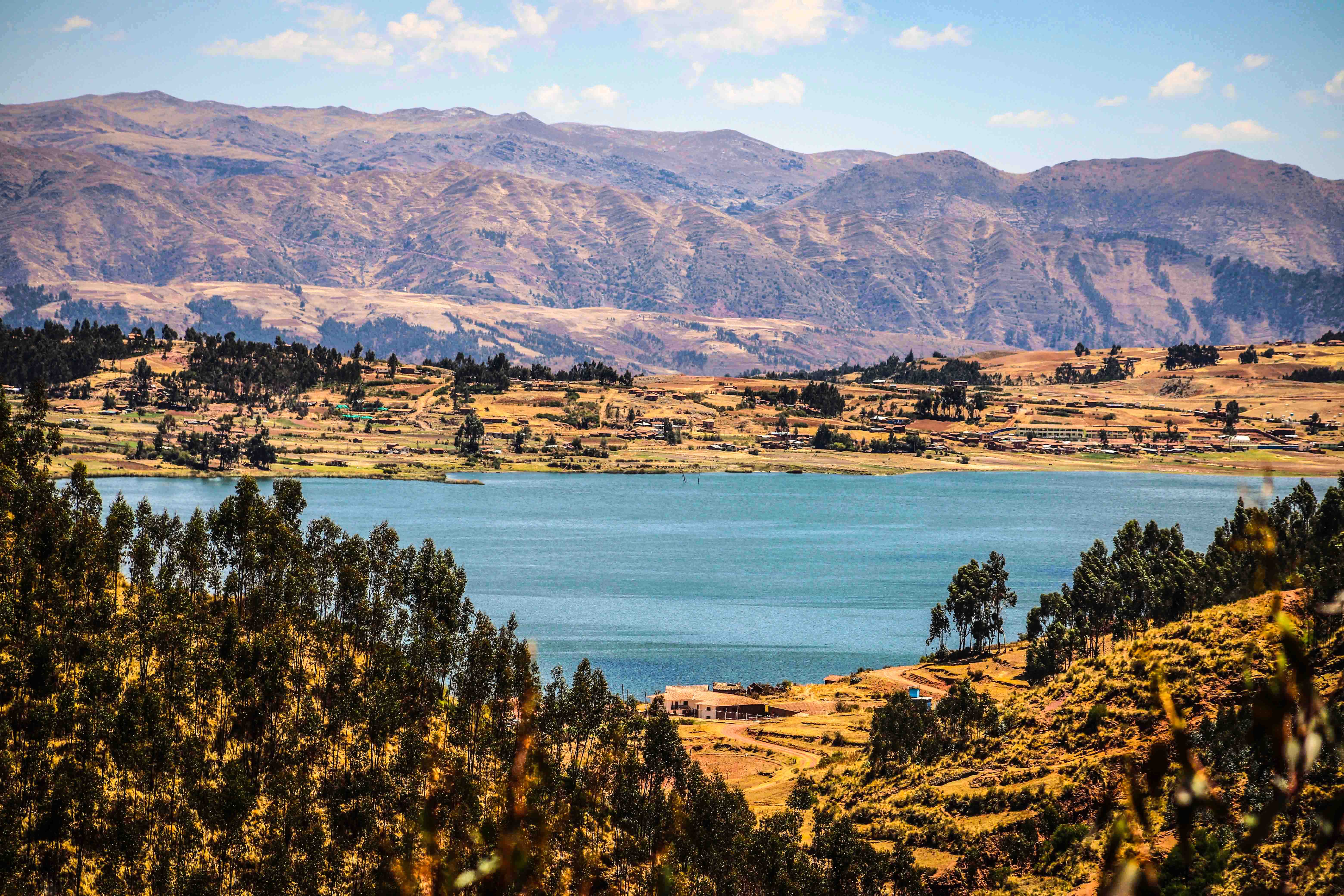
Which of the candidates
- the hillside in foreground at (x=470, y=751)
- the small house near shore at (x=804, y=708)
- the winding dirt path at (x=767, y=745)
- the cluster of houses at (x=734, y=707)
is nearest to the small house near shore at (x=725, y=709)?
the cluster of houses at (x=734, y=707)

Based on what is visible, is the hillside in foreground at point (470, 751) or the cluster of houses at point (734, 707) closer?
the hillside in foreground at point (470, 751)

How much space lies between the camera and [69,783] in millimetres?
58250

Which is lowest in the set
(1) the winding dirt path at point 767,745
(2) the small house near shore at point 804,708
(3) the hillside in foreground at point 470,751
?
(1) the winding dirt path at point 767,745

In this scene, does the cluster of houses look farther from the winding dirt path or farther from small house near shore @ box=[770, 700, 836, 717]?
the winding dirt path

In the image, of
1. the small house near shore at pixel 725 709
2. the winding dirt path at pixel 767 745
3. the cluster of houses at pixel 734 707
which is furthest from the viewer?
the small house near shore at pixel 725 709

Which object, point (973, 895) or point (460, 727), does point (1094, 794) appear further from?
point (460, 727)

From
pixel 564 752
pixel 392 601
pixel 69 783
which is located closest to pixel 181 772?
pixel 69 783

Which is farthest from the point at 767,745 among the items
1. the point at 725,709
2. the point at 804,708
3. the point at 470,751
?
the point at 470,751

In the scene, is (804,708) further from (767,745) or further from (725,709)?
(767,745)

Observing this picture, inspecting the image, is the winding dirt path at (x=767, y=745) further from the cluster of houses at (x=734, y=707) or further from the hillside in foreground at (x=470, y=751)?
the cluster of houses at (x=734, y=707)

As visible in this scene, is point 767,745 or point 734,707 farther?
point 734,707

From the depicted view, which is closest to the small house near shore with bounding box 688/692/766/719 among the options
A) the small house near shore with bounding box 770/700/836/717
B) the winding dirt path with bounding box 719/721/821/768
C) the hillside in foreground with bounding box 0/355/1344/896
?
the small house near shore with bounding box 770/700/836/717

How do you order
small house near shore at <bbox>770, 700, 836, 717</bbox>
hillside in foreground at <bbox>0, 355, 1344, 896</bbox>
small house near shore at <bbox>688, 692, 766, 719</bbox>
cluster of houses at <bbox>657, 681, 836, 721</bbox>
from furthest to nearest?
small house near shore at <bbox>770, 700, 836, 717</bbox>, small house near shore at <bbox>688, 692, 766, 719</bbox>, cluster of houses at <bbox>657, 681, 836, 721</bbox>, hillside in foreground at <bbox>0, 355, 1344, 896</bbox>

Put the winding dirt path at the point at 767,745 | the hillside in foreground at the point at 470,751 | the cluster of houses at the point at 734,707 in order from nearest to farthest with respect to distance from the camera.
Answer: the hillside in foreground at the point at 470,751 < the winding dirt path at the point at 767,745 < the cluster of houses at the point at 734,707
